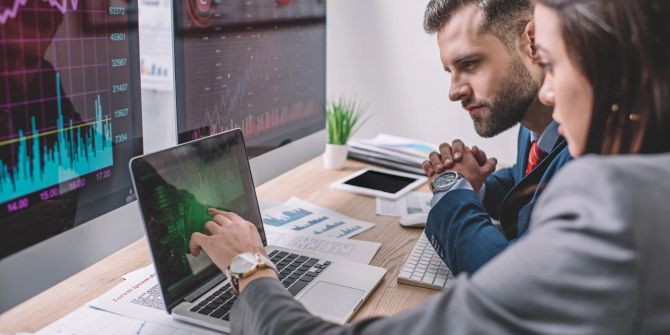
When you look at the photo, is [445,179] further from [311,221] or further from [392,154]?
[392,154]

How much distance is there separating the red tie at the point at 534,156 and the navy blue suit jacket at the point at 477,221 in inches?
8.9

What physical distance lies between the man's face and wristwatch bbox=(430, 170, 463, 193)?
18 centimetres

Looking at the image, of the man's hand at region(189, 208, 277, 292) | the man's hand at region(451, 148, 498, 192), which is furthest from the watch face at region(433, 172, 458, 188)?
the man's hand at region(189, 208, 277, 292)

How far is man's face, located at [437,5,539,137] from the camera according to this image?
1408mm

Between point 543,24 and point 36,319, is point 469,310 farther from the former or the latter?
point 36,319

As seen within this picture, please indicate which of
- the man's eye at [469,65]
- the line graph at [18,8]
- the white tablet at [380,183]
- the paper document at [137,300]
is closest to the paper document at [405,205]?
the white tablet at [380,183]

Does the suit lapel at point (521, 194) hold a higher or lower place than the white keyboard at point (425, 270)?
higher

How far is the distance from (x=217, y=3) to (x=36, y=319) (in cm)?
67

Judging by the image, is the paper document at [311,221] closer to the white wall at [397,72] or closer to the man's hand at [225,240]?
the man's hand at [225,240]

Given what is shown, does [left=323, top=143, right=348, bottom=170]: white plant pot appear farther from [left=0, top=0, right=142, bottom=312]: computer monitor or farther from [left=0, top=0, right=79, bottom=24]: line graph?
[left=0, top=0, right=79, bottom=24]: line graph

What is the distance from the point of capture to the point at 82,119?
2.93 ft

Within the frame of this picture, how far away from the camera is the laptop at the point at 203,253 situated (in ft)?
2.95

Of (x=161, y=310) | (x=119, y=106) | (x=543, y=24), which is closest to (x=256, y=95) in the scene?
(x=119, y=106)

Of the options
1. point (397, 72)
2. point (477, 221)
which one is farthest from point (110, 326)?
point (397, 72)
